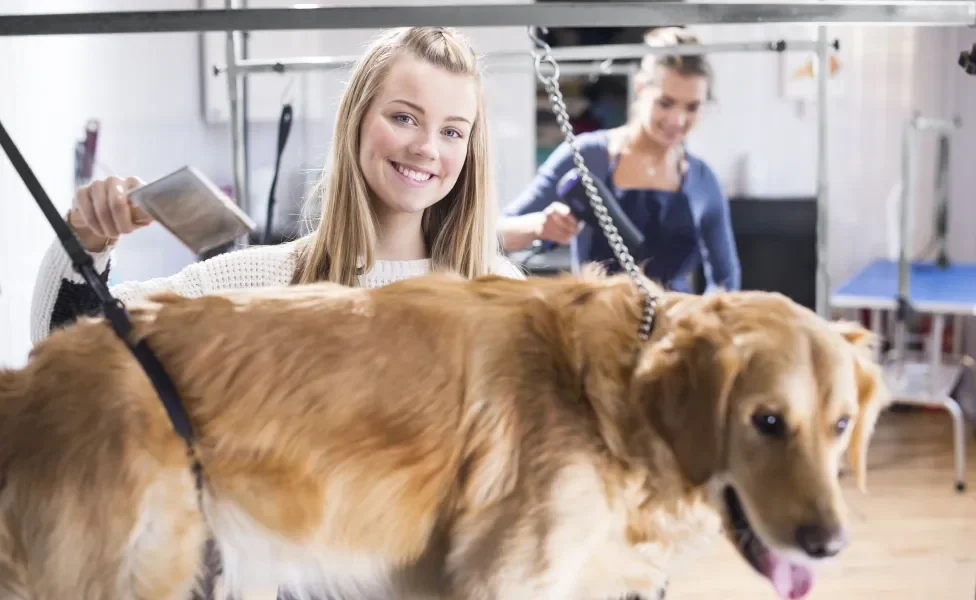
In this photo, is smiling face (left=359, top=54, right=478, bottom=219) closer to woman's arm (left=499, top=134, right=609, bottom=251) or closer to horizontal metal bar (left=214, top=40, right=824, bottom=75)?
woman's arm (left=499, top=134, right=609, bottom=251)

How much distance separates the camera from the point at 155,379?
0.53 metres

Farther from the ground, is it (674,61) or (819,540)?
(674,61)

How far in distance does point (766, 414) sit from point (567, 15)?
290 millimetres

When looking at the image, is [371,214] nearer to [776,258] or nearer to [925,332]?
[925,332]

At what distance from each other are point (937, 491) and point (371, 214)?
0.75 meters

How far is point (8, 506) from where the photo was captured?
0.55 m

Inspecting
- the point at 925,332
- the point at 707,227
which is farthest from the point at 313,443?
the point at 925,332

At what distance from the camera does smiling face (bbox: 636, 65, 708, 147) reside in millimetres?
1994

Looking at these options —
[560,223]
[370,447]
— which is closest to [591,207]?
[560,223]

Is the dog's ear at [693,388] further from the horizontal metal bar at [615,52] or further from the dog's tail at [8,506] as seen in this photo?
the horizontal metal bar at [615,52]

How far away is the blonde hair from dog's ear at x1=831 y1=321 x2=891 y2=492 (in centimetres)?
40

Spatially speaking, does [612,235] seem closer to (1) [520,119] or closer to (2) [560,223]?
(2) [560,223]

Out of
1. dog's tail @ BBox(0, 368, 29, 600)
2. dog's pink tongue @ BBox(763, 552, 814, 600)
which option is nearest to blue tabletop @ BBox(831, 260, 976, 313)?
dog's pink tongue @ BBox(763, 552, 814, 600)

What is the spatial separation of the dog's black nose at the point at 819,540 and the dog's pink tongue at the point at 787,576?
22mm
